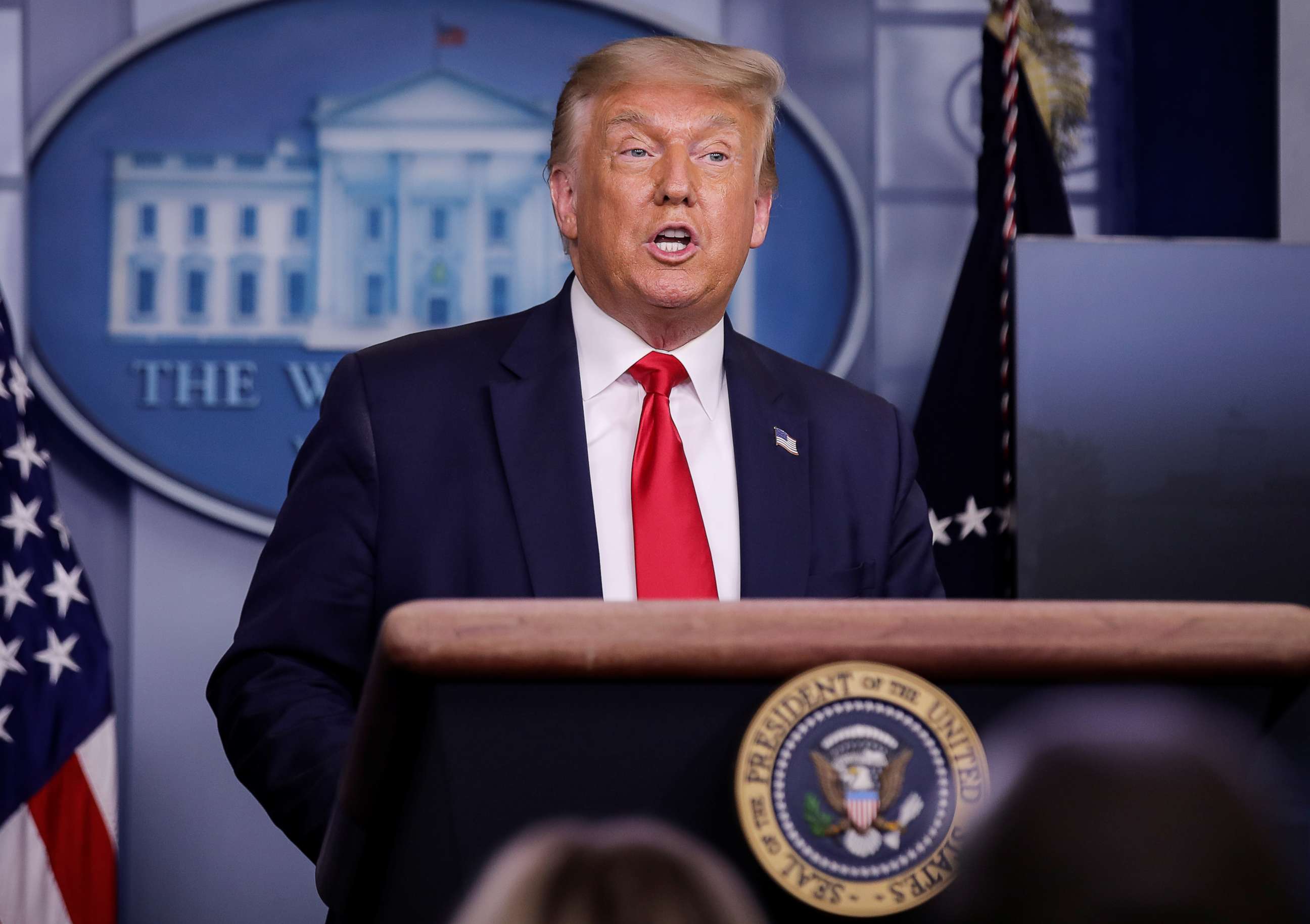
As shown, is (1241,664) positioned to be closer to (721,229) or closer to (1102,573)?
(721,229)

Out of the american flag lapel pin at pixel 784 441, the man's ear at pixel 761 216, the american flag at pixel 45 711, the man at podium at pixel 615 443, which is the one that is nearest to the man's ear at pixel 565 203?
the man at podium at pixel 615 443

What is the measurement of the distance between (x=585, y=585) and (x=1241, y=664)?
75 centimetres

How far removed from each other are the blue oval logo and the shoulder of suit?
3.62 feet

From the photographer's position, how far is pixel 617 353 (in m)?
1.49

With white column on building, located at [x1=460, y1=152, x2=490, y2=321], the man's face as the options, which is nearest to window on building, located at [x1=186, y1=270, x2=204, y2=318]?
white column on building, located at [x1=460, y1=152, x2=490, y2=321]

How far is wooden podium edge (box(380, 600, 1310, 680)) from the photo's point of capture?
567 mm

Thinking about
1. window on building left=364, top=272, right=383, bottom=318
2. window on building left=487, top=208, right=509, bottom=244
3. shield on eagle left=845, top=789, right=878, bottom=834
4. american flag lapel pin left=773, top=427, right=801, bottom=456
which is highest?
window on building left=487, top=208, right=509, bottom=244

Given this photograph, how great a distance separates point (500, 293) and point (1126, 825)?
90.9 inches

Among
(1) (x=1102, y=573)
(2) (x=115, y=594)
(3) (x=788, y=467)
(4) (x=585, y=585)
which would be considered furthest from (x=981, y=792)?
(2) (x=115, y=594)

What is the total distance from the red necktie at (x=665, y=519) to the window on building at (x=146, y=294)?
1707mm

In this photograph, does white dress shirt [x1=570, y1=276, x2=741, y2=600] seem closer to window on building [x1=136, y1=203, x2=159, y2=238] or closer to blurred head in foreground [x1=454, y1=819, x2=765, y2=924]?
blurred head in foreground [x1=454, y1=819, x2=765, y2=924]

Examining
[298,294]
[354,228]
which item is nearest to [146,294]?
[298,294]

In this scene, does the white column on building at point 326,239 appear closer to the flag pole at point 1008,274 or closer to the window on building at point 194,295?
the window on building at point 194,295

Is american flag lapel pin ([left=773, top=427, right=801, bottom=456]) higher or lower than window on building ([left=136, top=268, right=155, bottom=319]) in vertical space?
lower
